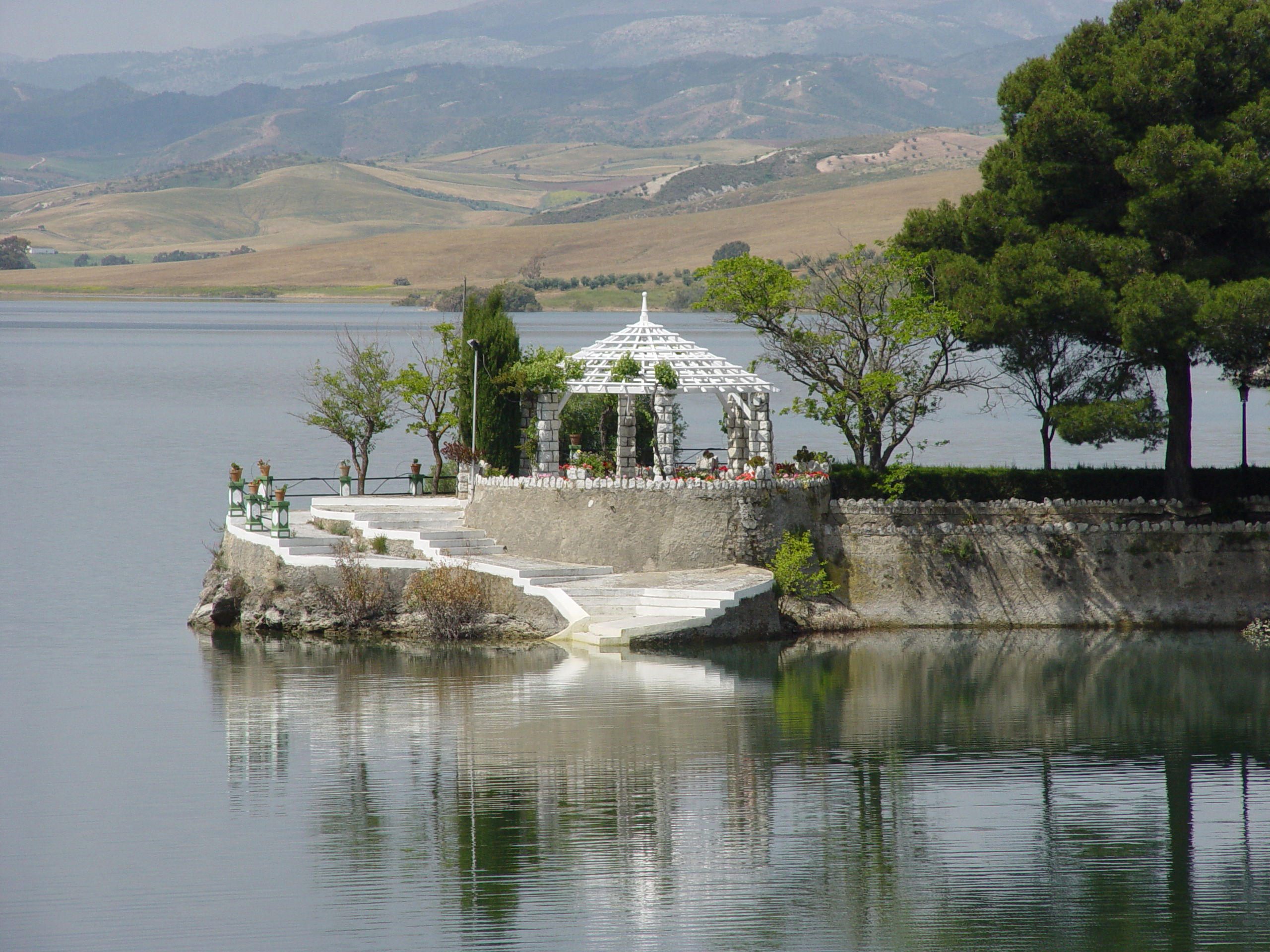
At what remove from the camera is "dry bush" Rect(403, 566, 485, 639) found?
32.4 metres

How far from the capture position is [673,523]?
109 feet

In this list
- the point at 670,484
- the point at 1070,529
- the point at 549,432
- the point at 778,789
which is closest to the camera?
the point at 778,789

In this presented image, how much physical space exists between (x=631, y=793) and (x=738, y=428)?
54.5ft

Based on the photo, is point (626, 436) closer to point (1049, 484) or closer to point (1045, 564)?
point (1049, 484)

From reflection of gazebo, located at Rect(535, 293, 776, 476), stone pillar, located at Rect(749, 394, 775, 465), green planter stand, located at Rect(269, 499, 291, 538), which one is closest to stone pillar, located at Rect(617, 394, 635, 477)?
reflection of gazebo, located at Rect(535, 293, 776, 476)

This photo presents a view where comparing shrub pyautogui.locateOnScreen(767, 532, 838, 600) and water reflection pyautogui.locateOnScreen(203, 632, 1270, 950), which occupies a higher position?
shrub pyautogui.locateOnScreen(767, 532, 838, 600)

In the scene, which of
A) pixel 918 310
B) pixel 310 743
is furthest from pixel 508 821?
pixel 918 310

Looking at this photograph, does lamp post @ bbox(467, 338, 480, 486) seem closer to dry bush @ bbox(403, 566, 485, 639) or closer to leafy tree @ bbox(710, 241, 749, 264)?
dry bush @ bbox(403, 566, 485, 639)

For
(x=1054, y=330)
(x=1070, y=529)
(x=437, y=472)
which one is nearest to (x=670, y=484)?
(x=1070, y=529)

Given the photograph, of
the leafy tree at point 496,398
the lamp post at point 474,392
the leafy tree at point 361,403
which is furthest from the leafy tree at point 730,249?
the lamp post at point 474,392

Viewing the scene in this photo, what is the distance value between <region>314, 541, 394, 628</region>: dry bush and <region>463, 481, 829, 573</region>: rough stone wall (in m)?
3.57

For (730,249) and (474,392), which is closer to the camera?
(474,392)

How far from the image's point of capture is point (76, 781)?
2358 cm

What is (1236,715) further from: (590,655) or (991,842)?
(590,655)
